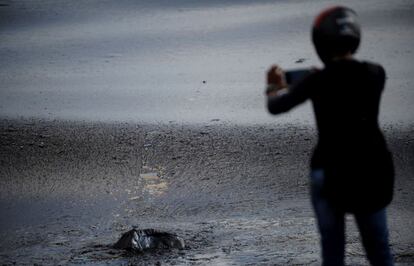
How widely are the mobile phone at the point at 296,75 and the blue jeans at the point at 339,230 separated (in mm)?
423

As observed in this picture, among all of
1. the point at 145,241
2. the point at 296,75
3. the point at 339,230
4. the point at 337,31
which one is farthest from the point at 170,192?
the point at 337,31

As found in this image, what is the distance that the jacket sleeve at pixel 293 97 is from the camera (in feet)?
10.4

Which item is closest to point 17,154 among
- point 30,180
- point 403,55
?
point 30,180

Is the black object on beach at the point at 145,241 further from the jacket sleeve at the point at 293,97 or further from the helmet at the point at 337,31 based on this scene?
the helmet at the point at 337,31

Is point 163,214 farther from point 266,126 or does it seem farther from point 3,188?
point 266,126

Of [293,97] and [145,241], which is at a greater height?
[293,97]

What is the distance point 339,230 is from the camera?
335 cm

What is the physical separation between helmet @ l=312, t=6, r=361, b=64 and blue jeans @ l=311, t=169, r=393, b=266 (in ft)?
1.85

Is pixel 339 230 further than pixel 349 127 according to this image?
Yes

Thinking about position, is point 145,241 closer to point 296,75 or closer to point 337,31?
point 296,75

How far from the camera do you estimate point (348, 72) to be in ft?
10.5

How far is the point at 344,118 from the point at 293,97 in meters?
0.25

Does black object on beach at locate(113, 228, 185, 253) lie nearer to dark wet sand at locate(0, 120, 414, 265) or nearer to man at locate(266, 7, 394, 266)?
dark wet sand at locate(0, 120, 414, 265)

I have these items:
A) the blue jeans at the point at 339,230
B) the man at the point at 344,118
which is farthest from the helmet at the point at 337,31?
the blue jeans at the point at 339,230
